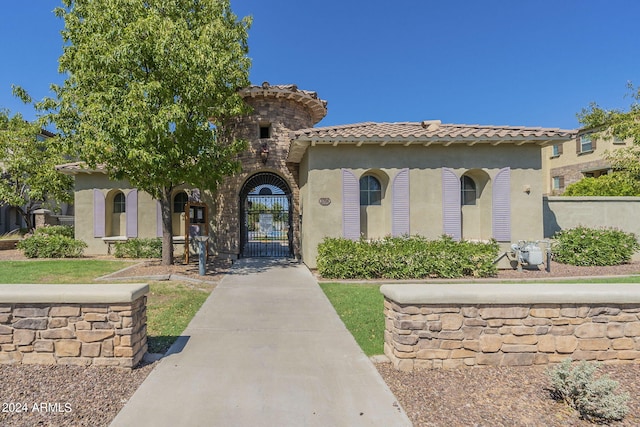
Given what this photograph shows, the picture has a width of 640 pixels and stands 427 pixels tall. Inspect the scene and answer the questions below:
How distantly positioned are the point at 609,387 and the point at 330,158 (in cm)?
853

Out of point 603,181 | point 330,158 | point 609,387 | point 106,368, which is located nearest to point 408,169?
point 330,158

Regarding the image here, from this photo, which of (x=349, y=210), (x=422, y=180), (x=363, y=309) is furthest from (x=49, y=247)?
(x=422, y=180)

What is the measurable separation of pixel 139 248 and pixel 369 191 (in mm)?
9771

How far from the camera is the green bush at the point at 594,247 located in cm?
1093

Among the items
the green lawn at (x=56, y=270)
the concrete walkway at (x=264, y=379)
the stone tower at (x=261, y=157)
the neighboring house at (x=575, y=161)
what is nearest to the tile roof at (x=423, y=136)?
the stone tower at (x=261, y=157)

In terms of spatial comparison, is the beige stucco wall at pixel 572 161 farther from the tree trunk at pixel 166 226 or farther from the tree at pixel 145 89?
the tree trunk at pixel 166 226

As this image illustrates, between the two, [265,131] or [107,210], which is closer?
[265,131]

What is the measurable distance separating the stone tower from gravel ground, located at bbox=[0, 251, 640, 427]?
966 centimetres

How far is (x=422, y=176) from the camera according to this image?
10766 mm

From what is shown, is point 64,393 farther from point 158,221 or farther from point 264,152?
point 158,221

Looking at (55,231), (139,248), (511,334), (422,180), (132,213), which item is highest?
(422,180)

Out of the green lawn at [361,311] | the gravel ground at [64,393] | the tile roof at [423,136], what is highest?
the tile roof at [423,136]

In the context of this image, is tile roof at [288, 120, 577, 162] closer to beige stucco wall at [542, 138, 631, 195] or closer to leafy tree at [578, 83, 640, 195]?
leafy tree at [578, 83, 640, 195]

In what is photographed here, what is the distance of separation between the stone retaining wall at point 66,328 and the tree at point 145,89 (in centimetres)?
523
